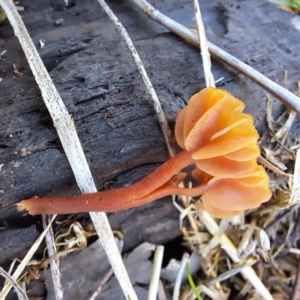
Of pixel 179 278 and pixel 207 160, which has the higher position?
pixel 207 160

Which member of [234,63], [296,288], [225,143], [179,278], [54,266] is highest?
[234,63]

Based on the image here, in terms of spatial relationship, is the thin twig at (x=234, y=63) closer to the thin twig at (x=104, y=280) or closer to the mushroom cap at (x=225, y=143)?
the mushroom cap at (x=225, y=143)

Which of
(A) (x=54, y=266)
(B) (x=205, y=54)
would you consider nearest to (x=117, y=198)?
(A) (x=54, y=266)

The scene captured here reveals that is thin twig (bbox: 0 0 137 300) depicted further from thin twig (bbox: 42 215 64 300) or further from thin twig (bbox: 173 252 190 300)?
thin twig (bbox: 173 252 190 300)

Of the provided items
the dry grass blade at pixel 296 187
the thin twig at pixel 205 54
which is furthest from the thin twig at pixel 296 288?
the thin twig at pixel 205 54

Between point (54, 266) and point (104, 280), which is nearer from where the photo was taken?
point (54, 266)

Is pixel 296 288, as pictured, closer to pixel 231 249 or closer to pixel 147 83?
pixel 231 249
